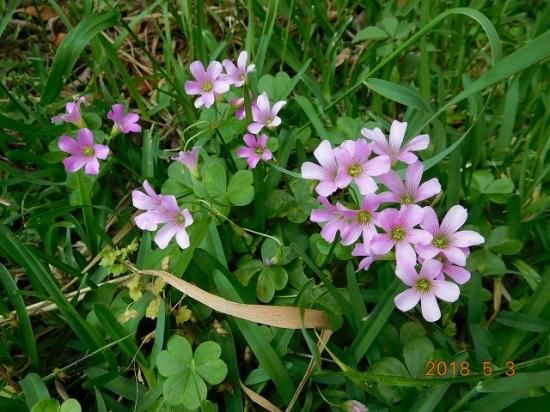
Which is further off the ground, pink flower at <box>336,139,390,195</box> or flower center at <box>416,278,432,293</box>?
pink flower at <box>336,139,390,195</box>

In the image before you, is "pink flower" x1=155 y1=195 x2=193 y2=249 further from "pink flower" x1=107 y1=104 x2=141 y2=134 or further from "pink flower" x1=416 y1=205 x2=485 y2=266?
"pink flower" x1=416 y1=205 x2=485 y2=266

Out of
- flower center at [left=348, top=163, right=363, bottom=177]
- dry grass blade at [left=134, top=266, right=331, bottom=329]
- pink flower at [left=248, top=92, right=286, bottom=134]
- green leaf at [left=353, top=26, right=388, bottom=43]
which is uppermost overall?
flower center at [left=348, top=163, right=363, bottom=177]

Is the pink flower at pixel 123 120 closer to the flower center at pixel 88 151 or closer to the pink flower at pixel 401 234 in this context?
the flower center at pixel 88 151

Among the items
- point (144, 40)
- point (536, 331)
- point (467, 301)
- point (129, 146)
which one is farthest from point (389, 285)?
point (144, 40)

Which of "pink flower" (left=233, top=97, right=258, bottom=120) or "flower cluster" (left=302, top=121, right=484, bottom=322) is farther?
"pink flower" (left=233, top=97, right=258, bottom=120)

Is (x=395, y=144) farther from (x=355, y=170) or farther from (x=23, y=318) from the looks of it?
(x=23, y=318)

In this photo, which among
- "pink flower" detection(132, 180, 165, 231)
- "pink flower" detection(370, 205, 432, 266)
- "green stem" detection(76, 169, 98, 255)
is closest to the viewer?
"pink flower" detection(370, 205, 432, 266)

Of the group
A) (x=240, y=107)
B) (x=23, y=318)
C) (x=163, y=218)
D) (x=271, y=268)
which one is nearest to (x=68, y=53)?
(x=240, y=107)

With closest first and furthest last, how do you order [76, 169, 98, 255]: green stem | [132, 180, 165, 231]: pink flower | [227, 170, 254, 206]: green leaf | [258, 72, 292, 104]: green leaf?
[132, 180, 165, 231]: pink flower < [227, 170, 254, 206]: green leaf < [76, 169, 98, 255]: green stem < [258, 72, 292, 104]: green leaf

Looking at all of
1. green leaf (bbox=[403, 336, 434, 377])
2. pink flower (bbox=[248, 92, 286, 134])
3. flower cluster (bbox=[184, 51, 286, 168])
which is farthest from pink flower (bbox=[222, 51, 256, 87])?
green leaf (bbox=[403, 336, 434, 377])
